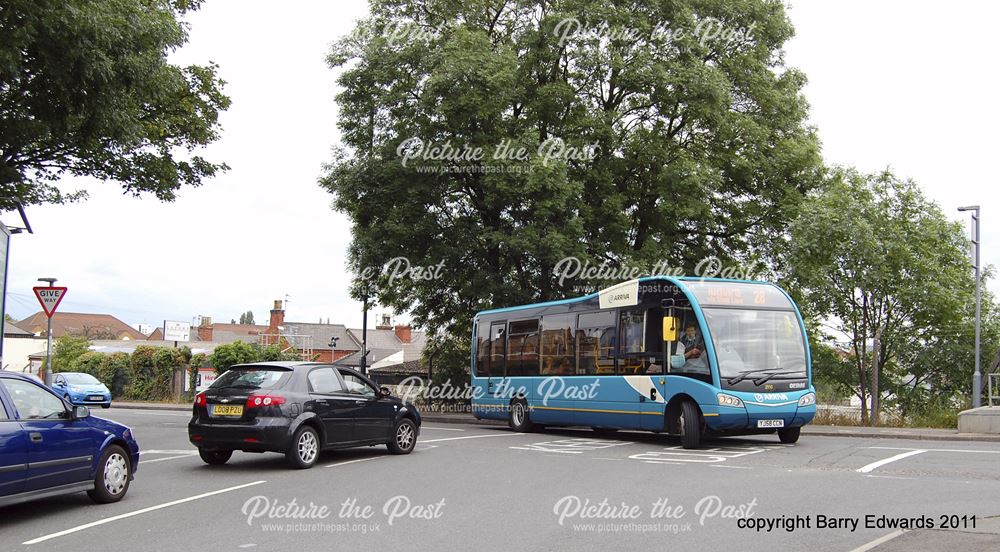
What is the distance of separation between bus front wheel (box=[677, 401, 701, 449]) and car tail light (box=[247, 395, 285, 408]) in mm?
7343

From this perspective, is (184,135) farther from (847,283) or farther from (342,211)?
(847,283)

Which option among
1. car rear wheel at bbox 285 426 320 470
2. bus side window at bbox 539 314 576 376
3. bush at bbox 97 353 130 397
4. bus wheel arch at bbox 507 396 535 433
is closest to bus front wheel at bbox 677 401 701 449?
bus side window at bbox 539 314 576 376

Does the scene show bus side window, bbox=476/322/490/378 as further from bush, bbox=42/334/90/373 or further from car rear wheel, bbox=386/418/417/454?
bush, bbox=42/334/90/373

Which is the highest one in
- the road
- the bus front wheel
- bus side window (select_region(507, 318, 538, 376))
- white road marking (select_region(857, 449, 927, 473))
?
bus side window (select_region(507, 318, 538, 376))

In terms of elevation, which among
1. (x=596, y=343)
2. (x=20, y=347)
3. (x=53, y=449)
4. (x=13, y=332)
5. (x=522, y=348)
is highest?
(x=13, y=332)

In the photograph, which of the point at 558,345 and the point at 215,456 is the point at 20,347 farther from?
the point at 215,456

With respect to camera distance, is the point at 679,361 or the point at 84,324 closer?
the point at 679,361

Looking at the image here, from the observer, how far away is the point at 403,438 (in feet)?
49.5

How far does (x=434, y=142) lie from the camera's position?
26.6 metres

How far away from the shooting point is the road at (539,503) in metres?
7.80

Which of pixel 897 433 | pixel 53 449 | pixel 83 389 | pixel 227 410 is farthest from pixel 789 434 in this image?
pixel 83 389

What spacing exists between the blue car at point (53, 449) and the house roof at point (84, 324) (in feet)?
362

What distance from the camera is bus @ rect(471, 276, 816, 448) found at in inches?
610

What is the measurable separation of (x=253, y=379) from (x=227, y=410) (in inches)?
22.8
